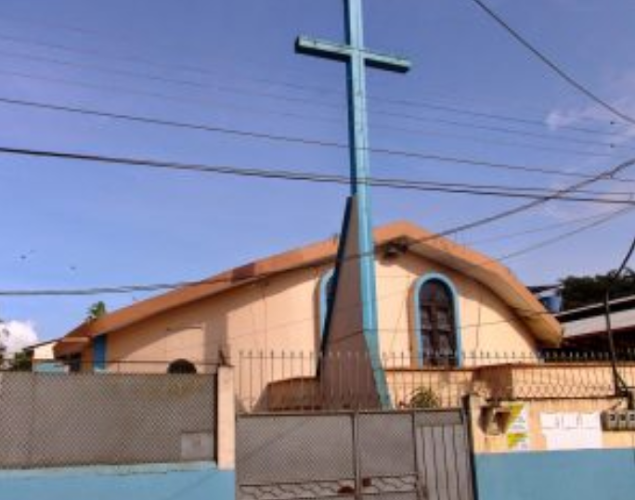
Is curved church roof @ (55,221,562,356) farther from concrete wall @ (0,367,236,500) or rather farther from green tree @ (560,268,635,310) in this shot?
green tree @ (560,268,635,310)

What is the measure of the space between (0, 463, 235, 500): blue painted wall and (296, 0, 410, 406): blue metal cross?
4.47m

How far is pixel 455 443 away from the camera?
36.4 feet

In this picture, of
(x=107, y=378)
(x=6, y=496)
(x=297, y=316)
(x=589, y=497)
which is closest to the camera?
(x=6, y=496)

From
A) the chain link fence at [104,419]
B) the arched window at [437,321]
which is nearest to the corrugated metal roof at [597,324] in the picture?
the arched window at [437,321]

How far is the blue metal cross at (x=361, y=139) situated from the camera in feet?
45.0

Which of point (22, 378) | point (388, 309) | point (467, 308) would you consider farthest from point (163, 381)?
point (467, 308)

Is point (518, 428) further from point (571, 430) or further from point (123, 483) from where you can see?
point (123, 483)

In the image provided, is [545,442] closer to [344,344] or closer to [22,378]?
[344,344]

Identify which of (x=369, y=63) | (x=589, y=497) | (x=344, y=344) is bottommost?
(x=589, y=497)

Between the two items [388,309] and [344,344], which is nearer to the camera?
[344,344]

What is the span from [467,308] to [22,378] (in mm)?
11951

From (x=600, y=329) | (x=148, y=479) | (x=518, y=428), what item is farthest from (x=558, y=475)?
(x=600, y=329)

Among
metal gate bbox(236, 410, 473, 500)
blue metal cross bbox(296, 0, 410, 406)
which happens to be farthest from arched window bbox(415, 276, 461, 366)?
metal gate bbox(236, 410, 473, 500)

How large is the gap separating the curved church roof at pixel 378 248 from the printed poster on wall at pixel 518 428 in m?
6.39
